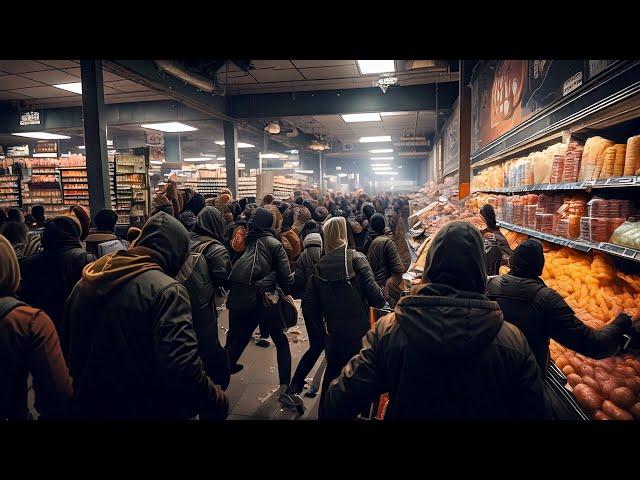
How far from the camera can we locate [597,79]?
2.52 metres

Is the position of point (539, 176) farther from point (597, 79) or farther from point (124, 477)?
point (124, 477)

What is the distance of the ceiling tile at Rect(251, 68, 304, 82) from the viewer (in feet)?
29.6

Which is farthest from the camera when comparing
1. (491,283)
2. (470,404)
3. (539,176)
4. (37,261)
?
(539,176)

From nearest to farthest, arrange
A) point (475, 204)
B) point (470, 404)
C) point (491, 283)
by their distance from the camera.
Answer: point (470, 404) < point (491, 283) < point (475, 204)

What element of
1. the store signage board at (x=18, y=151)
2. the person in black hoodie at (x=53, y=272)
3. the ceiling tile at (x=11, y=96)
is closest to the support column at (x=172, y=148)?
the store signage board at (x=18, y=151)

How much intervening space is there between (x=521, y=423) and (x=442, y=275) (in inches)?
25.5

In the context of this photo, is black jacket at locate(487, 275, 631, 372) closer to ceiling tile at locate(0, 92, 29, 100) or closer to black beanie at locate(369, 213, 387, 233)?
black beanie at locate(369, 213, 387, 233)

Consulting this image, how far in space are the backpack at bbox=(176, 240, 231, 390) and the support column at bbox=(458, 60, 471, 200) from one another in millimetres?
6238

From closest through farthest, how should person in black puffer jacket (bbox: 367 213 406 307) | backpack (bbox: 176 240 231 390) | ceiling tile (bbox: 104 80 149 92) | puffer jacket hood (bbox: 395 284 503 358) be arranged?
1. puffer jacket hood (bbox: 395 284 503 358)
2. backpack (bbox: 176 240 231 390)
3. person in black puffer jacket (bbox: 367 213 406 307)
4. ceiling tile (bbox: 104 80 149 92)

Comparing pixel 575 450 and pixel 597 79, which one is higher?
pixel 597 79

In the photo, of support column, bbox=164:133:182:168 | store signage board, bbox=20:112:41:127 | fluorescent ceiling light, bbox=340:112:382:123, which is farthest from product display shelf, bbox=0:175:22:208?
fluorescent ceiling light, bbox=340:112:382:123

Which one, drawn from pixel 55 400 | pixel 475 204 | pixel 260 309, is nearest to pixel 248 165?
pixel 475 204

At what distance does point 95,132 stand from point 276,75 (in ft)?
14.2

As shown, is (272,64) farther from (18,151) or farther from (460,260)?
(18,151)
